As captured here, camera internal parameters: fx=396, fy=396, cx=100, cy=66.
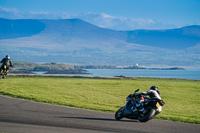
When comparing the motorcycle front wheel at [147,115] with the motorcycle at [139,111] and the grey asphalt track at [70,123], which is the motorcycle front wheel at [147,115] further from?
the grey asphalt track at [70,123]

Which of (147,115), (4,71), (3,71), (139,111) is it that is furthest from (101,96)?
(3,71)

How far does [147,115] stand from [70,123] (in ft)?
9.58

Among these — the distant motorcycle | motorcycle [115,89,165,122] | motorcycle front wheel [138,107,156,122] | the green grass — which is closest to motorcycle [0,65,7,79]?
the distant motorcycle

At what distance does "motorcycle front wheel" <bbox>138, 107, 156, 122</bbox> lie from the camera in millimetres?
14898

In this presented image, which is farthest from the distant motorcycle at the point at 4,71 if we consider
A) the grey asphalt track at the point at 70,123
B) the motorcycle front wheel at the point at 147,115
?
the motorcycle front wheel at the point at 147,115

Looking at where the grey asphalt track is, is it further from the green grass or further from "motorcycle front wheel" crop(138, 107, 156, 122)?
the green grass

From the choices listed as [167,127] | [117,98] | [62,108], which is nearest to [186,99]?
[117,98]

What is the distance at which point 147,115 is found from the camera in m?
15.0

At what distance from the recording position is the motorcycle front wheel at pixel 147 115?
14898mm

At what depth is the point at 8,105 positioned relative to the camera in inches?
763

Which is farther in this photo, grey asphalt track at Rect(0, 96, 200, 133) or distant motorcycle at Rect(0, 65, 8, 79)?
distant motorcycle at Rect(0, 65, 8, 79)

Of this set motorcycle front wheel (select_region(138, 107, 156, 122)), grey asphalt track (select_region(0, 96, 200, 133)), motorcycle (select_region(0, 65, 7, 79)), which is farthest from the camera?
motorcycle (select_region(0, 65, 7, 79))

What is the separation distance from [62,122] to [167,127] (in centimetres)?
393

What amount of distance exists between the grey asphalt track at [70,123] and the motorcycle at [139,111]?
244 mm
